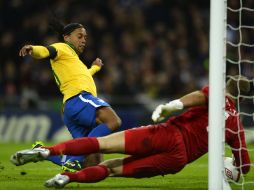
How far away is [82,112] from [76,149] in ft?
5.63

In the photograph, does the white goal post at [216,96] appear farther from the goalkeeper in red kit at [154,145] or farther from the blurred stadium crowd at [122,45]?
the blurred stadium crowd at [122,45]

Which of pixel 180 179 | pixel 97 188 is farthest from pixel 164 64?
pixel 97 188

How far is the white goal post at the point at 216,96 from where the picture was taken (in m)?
5.95

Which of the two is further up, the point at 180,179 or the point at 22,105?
the point at 22,105

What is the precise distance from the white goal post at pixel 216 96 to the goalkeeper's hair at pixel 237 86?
671 millimetres

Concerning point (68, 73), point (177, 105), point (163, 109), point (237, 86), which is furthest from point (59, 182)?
point (68, 73)

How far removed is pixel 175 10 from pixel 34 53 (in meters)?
11.7

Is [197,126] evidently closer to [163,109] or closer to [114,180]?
[163,109]

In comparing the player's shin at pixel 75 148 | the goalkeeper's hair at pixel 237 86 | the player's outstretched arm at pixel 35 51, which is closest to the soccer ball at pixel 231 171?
the goalkeeper's hair at pixel 237 86

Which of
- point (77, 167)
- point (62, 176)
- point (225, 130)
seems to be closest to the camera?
point (62, 176)

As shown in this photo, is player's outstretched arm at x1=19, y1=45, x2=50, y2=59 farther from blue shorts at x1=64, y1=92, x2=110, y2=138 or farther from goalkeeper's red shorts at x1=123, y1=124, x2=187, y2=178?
goalkeeper's red shorts at x1=123, y1=124, x2=187, y2=178

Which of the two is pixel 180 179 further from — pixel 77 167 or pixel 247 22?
pixel 247 22

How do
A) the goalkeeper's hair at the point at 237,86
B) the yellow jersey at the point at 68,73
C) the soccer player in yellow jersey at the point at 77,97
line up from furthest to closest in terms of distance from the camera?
the yellow jersey at the point at 68,73
the soccer player in yellow jersey at the point at 77,97
the goalkeeper's hair at the point at 237,86

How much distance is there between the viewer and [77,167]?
7.53 m
